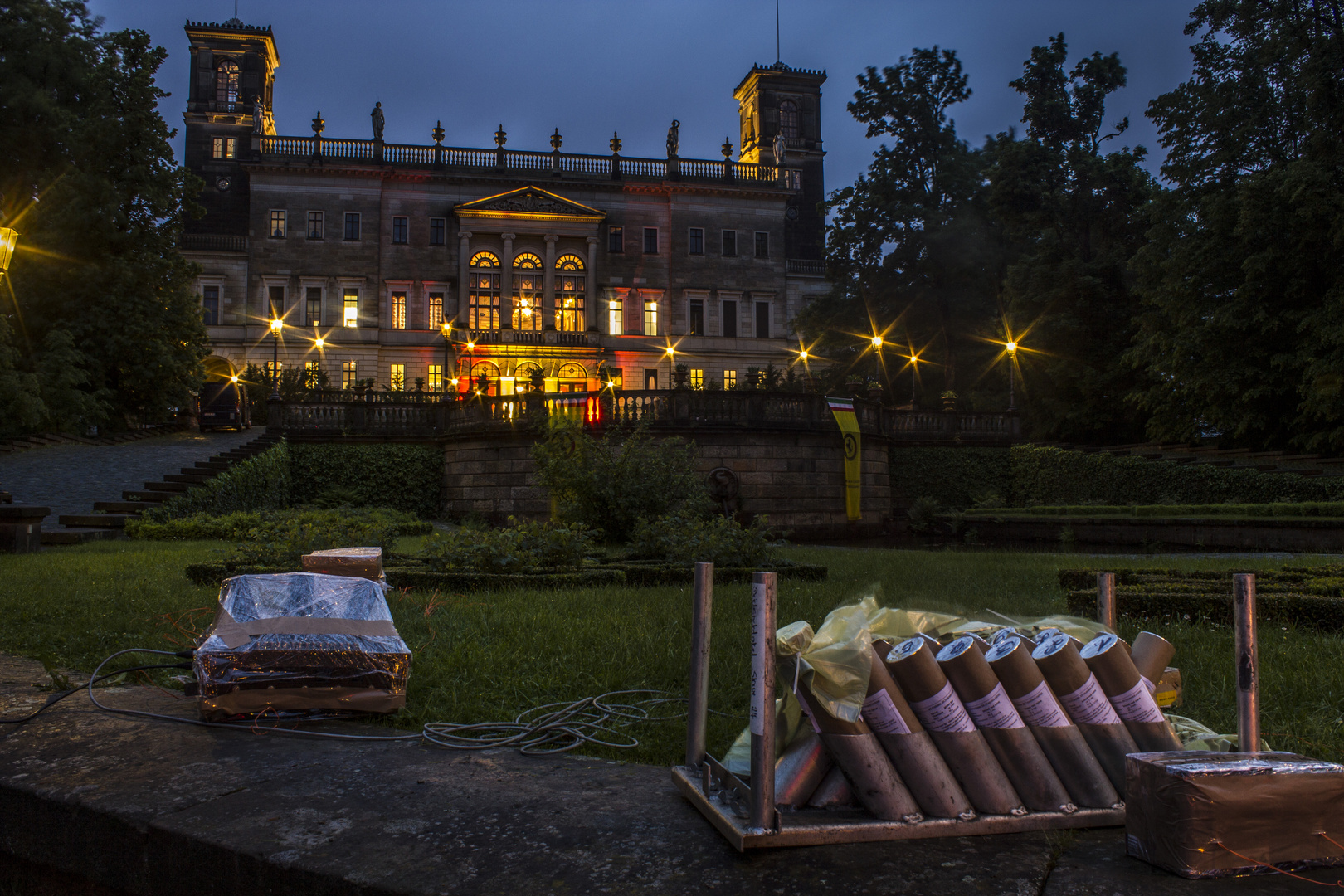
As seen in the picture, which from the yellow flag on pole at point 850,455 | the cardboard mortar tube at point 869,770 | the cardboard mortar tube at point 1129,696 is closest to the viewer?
the cardboard mortar tube at point 869,770

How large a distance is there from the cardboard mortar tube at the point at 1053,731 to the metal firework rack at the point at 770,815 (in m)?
0.06

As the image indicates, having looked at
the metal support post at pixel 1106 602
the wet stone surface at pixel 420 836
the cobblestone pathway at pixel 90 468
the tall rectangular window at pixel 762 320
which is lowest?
the wet stone surface at pixel 420 836

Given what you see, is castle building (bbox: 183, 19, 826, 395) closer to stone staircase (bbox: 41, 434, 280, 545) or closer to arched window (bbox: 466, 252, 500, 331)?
arched window (bbox: 466, 252, 500, 331)

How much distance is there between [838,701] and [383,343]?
168ft

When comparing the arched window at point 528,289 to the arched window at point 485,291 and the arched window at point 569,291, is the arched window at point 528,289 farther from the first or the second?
the arched window at point 569,291

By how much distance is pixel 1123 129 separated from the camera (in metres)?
37.3

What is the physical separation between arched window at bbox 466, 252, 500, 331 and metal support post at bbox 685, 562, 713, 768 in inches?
1959

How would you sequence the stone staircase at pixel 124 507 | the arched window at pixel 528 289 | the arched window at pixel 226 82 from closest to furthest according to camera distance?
the stone staircase at pixel 124 507 < the arched window at pixel 528 289 < the arched window at pixel 226 82

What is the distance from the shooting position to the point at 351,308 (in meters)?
50.9

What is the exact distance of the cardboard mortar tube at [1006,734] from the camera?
2609mm

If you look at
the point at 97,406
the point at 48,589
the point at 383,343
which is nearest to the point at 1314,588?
the point at 48,589

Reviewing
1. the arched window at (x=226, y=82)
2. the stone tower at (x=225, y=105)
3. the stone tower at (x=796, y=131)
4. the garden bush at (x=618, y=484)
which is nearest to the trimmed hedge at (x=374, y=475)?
the garden bush at (x=618, y=484)

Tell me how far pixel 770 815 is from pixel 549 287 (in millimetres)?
50591

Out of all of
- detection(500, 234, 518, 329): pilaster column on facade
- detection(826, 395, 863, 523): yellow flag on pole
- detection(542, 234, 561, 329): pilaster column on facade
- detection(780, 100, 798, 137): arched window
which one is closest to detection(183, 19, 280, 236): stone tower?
detection(500, 234, 518, 329): pilaster column on facade
